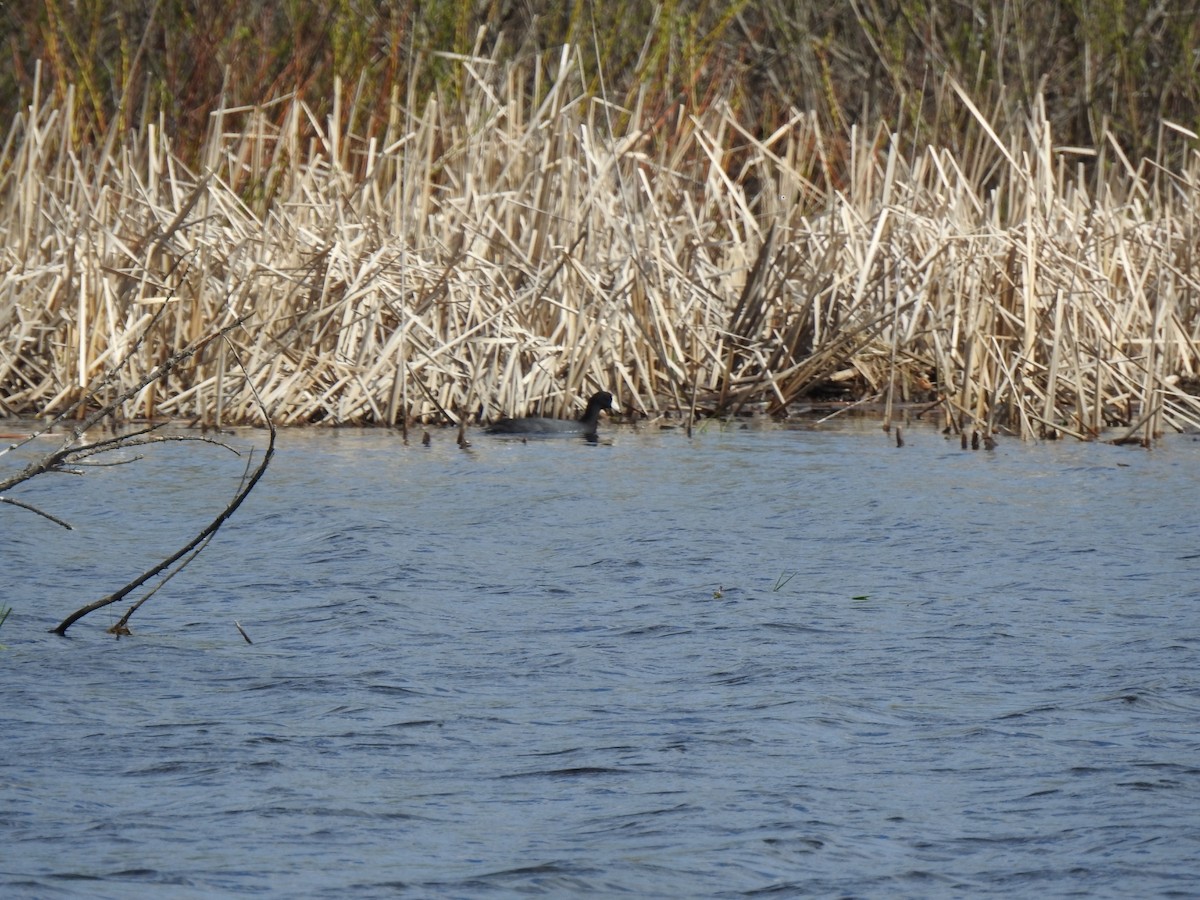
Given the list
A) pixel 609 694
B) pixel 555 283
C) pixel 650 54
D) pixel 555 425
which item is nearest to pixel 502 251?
pixel 555 283

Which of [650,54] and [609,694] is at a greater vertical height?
[650,54]

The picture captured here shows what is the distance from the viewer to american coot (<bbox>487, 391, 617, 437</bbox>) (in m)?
8.44

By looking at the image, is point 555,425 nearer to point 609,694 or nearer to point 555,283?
point 555,283

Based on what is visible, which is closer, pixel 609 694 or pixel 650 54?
pixel 609 694

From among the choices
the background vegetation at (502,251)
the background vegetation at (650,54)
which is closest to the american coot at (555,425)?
the background vegetation at (502,251)

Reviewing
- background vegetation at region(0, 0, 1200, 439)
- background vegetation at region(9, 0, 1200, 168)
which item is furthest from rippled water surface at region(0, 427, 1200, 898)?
background vegetation at region(9, 0, 1200, 168)

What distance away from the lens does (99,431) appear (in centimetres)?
824

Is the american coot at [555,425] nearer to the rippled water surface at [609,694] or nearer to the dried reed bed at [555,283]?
the dried reed bed at [555,283]

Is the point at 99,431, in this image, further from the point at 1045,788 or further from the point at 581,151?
the point at 1045,788

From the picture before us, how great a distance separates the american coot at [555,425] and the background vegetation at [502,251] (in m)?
0.21

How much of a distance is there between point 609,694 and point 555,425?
451 centimetres

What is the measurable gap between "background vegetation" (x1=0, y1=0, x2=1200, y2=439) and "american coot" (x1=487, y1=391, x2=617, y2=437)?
0.21 m

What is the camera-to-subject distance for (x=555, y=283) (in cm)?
895

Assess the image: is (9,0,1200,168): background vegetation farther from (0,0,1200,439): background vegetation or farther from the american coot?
the american coot
